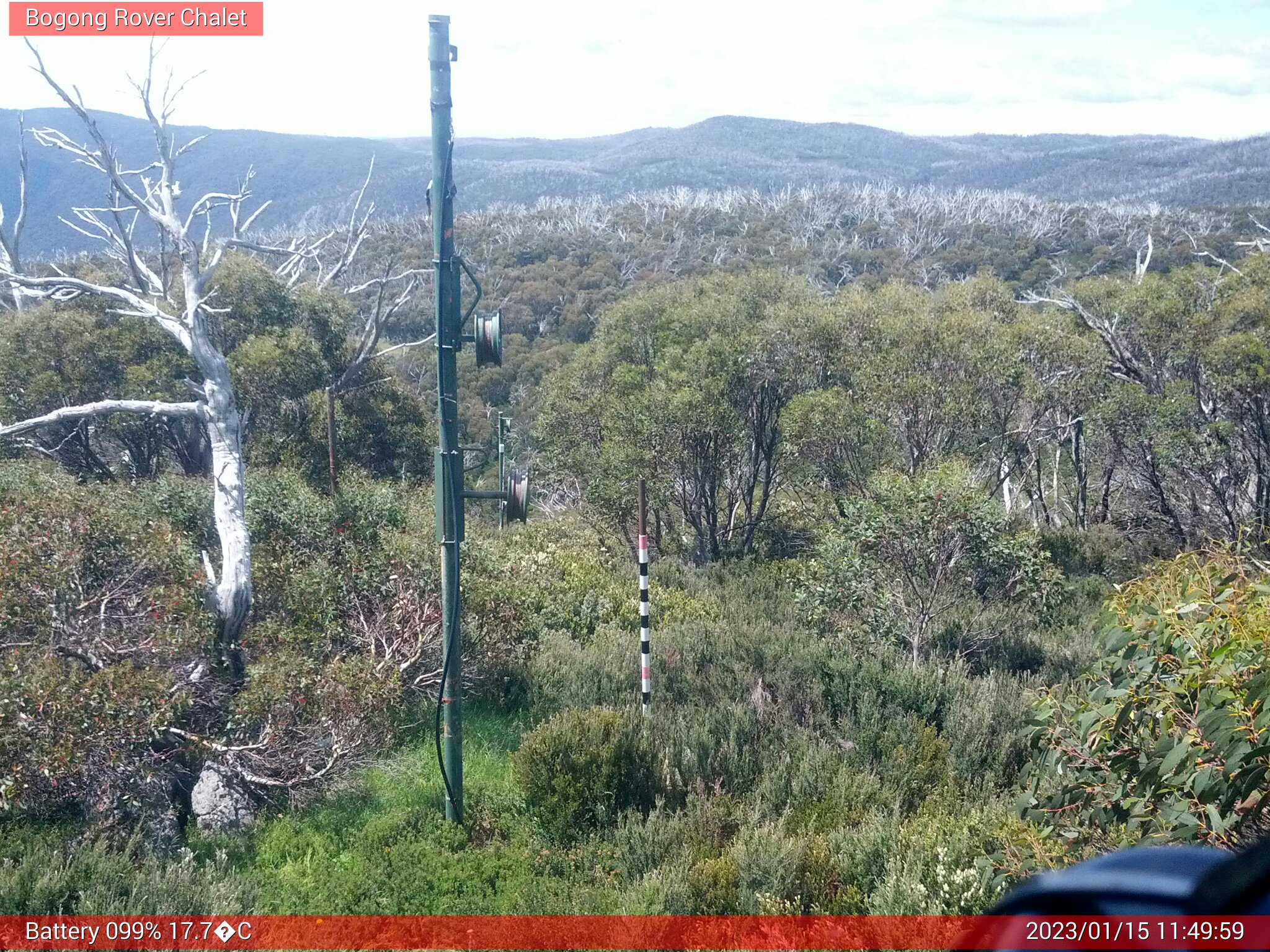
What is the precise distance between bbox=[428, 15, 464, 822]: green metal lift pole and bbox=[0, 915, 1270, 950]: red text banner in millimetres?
1111

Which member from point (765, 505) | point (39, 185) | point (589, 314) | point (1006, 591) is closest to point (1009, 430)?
point (765, 505)

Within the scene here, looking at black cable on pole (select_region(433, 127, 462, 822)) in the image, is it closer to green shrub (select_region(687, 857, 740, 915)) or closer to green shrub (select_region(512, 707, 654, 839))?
green shrub (select_region(512, 707, 654, 839))

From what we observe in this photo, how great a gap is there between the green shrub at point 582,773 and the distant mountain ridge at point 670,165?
62.8m

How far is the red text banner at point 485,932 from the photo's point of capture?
4.40 metres

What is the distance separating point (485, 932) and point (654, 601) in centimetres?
681

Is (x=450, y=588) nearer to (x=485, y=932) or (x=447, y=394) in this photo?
(x=447, y=394)

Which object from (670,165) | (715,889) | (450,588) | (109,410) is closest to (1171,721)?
(715,889)

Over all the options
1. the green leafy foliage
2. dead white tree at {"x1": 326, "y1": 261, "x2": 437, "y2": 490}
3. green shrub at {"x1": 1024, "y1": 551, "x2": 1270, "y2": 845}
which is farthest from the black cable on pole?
the green leafy foliage

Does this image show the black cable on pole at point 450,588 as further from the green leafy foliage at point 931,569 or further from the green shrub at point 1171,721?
the green leafy foliage at point 931,569

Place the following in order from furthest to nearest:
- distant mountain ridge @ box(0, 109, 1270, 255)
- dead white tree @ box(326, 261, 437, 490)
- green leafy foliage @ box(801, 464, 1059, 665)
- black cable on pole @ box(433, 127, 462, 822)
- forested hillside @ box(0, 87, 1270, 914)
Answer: distant mountain ridge @ box(0, 109, 1270, 255)
dead white tree @ box(326, 261, 437, 490)
green leafy foliage @ box(801, 464, 1059, 665)
black cable on pole @ box(433, 127, 462, 822)
forested hillside @ box(0, 87, 1270, 914)

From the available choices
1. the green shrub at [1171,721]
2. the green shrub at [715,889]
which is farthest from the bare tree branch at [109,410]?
the green shrub at [1171,721]

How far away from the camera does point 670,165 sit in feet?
402

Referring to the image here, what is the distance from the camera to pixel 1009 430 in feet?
52.6

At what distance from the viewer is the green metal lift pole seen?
563 cm
